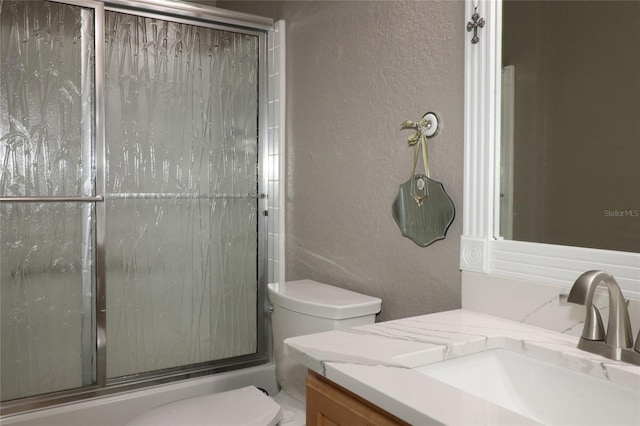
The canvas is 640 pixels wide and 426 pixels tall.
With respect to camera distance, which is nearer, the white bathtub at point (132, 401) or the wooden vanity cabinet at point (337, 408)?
the wooden vanity cabinet at point (337, 408)

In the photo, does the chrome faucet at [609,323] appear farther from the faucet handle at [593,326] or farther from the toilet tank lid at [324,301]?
the toilet tank lid at [324,301]

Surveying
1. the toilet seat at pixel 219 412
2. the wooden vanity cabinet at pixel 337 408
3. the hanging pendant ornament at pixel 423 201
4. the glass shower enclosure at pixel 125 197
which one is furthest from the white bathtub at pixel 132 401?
the wooden vanity cabinet at pixel 337 408

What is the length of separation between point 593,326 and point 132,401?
73.3 inches

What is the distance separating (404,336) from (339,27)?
1.33 m

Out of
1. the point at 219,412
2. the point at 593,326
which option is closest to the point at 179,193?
the point at 219,412

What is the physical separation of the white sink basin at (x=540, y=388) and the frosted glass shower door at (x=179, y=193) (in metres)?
1.50

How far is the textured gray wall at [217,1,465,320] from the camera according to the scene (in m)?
1.49

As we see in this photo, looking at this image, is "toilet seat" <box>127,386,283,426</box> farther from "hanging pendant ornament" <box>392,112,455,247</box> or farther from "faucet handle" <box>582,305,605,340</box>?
"faucet handle" <box>582,305,605,340</box>

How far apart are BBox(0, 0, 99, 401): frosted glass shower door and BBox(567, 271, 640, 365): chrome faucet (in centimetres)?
179

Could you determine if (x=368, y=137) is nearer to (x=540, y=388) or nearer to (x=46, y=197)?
(x=540, y=388)

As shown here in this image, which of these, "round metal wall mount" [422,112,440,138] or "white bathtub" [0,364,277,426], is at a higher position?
"round metal wall mount" [422,112,440,138]

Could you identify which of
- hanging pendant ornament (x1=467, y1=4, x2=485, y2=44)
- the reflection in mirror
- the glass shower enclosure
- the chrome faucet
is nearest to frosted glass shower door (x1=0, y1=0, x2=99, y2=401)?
the glass shower enclosure

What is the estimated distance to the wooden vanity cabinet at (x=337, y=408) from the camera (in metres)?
0.88

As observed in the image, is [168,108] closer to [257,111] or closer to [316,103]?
[257,111]
